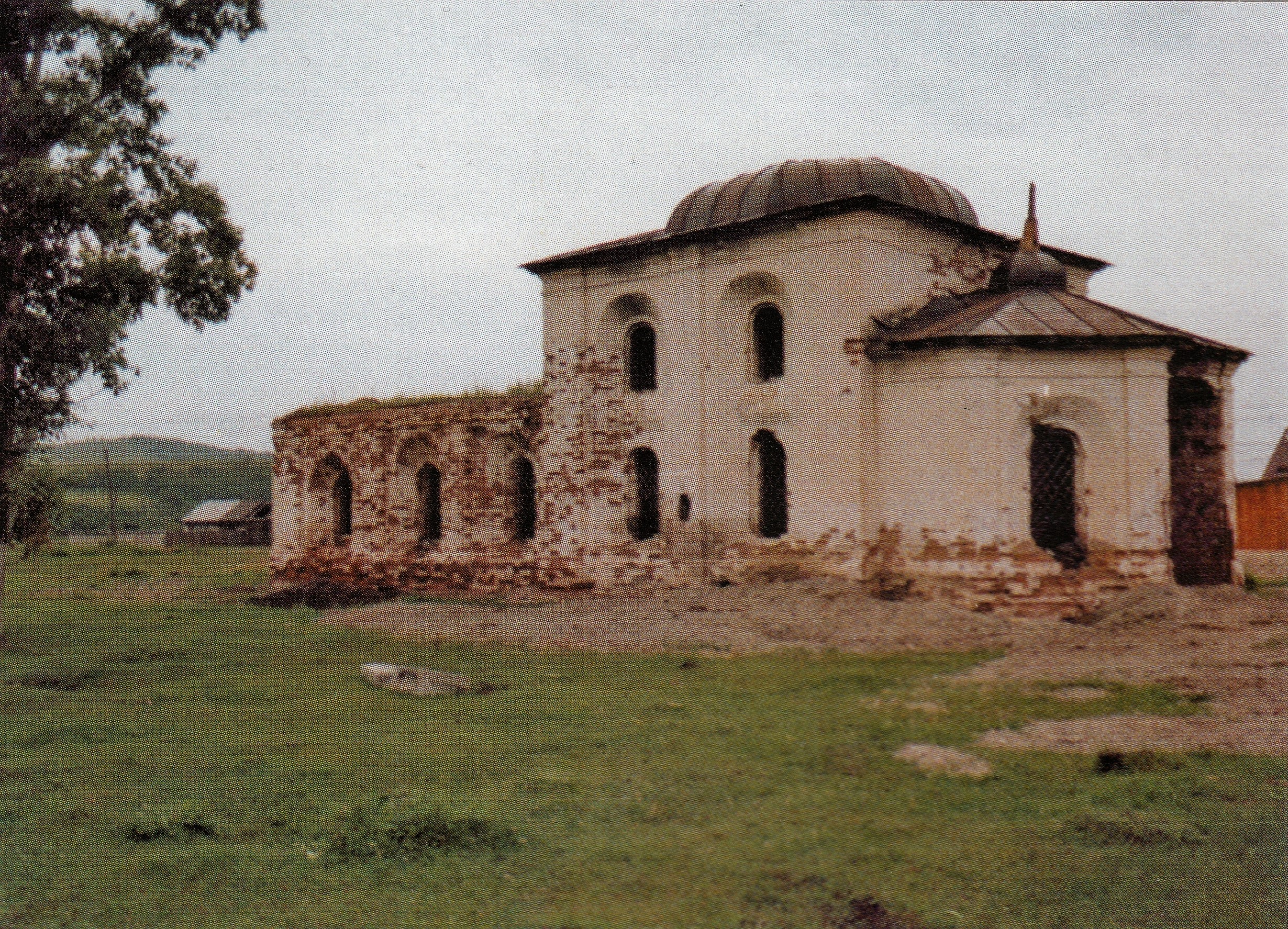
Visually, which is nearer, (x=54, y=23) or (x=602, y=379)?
(x=54, y=23)

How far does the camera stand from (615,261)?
731 inches

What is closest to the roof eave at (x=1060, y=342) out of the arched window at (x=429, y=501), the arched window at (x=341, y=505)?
the arched window at (x=429, y=501)

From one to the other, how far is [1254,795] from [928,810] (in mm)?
1982

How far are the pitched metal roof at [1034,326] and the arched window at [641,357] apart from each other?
191 inches

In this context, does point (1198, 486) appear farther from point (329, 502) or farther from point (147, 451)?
point (147, 451)

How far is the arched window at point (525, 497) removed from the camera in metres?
21.2

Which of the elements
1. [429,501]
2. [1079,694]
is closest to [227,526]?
[429,501]

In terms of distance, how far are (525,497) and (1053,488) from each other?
36.1 feet

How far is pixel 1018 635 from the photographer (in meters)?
12.7

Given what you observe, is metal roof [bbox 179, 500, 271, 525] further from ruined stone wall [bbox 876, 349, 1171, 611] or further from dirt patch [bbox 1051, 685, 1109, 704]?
dirt patch [bbox 1051, 685, 1109, 704]

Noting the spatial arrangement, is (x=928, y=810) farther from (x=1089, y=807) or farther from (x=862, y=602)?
(x=862, y=602)

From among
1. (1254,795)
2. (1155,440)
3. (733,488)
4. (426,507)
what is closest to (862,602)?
(733,488)

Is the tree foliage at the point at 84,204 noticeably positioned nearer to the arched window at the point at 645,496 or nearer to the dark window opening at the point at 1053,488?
the arched window at the point at 645,496

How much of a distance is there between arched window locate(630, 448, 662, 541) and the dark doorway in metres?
8.77
